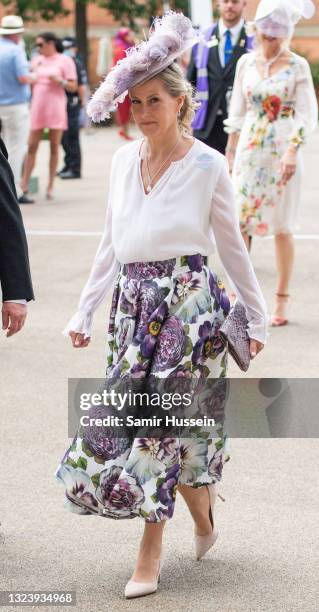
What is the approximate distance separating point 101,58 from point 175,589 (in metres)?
28.6

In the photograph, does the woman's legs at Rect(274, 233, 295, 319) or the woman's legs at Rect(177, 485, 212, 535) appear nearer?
the woman's legs at Rect(177, 485, 212, 535)

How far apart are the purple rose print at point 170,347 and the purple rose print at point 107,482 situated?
1.16ft

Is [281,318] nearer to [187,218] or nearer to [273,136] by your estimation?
[273,136]

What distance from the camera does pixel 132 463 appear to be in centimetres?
400

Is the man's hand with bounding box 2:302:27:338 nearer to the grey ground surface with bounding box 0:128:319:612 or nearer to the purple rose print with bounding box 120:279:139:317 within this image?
the purple rose print with bounding box 120:279:139:317

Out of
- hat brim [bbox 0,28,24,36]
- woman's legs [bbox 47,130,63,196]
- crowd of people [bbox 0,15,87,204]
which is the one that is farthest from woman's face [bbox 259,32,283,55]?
woman's legs [bbox 47,130,63,196]

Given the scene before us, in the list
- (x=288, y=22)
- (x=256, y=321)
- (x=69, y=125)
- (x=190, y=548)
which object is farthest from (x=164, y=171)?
(x=69, y=125)

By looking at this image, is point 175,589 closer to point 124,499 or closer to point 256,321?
point 124,499

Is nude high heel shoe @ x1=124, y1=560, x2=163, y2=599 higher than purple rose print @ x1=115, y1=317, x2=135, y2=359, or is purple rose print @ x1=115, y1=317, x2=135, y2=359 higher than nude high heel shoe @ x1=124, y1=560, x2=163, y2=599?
purple rose print @ x1=115, y1=317, x2=135, y2=359

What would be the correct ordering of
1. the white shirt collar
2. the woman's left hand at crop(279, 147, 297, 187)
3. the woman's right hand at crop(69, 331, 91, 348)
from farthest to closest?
the white shirt collar
the woman's left hand at crop(279, 147, 297, 187)
the woman's right hand at crop(69, 331, 91, 348)

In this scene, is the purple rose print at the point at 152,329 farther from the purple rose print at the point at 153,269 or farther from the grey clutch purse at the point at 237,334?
the grey clutch purse at the point at 237,334

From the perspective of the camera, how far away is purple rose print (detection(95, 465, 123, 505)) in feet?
13.2

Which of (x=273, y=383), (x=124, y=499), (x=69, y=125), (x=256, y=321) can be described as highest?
A: (x=256, y=321)

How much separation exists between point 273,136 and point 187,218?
4.08 m
